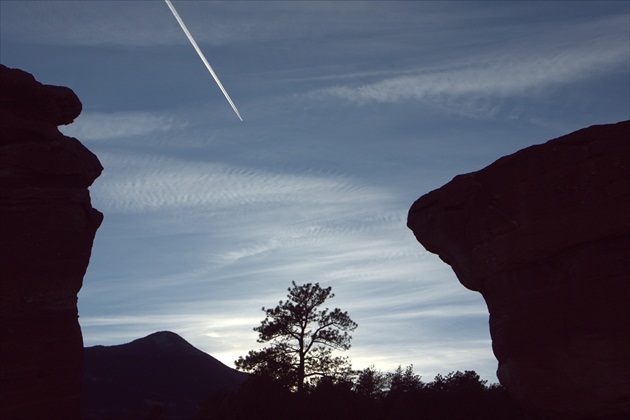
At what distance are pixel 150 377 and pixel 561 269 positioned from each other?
63.2m

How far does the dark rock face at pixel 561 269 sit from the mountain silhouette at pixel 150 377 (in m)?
44.8

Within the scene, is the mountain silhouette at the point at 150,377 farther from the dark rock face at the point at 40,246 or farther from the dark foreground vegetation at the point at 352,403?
the dark rock face at the point at 40,246

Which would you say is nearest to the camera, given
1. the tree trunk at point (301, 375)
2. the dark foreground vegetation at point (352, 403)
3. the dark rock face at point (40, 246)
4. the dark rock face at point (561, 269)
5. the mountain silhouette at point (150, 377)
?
the dark rock face at point (40, 246)

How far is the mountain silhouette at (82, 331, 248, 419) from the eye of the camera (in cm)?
6259

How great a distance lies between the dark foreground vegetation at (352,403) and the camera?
35.8m

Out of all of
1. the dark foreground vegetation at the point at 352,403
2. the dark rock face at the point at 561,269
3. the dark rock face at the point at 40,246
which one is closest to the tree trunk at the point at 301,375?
the dark foreground vegetation at the point at 352,403

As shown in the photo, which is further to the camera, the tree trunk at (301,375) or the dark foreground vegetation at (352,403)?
the tree trunk at (301,375)

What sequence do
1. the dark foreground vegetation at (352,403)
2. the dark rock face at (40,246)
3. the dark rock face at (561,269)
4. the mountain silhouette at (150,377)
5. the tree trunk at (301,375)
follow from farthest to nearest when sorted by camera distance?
the mountain silhouette at (150,377) → the tree trunk at (301,375) → the dark foreground vegetation at (352,403) → the dark rock face at (561,269) → the dark rock face at (40,246)

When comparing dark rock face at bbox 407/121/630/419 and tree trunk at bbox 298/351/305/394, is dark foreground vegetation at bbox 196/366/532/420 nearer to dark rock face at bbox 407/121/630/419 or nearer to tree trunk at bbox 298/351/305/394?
tree trunk at bbox 298/351/305/394

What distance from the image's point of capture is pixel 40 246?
14.5m

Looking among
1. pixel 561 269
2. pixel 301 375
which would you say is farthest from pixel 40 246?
pixel 301 375

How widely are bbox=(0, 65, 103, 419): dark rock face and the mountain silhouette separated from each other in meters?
43.1

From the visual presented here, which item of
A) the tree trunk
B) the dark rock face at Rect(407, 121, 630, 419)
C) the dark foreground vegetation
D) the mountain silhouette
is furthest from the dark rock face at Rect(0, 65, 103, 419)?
the mountain silhouette

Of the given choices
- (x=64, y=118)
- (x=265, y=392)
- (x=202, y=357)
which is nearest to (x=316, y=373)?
(x=265, y=392)
